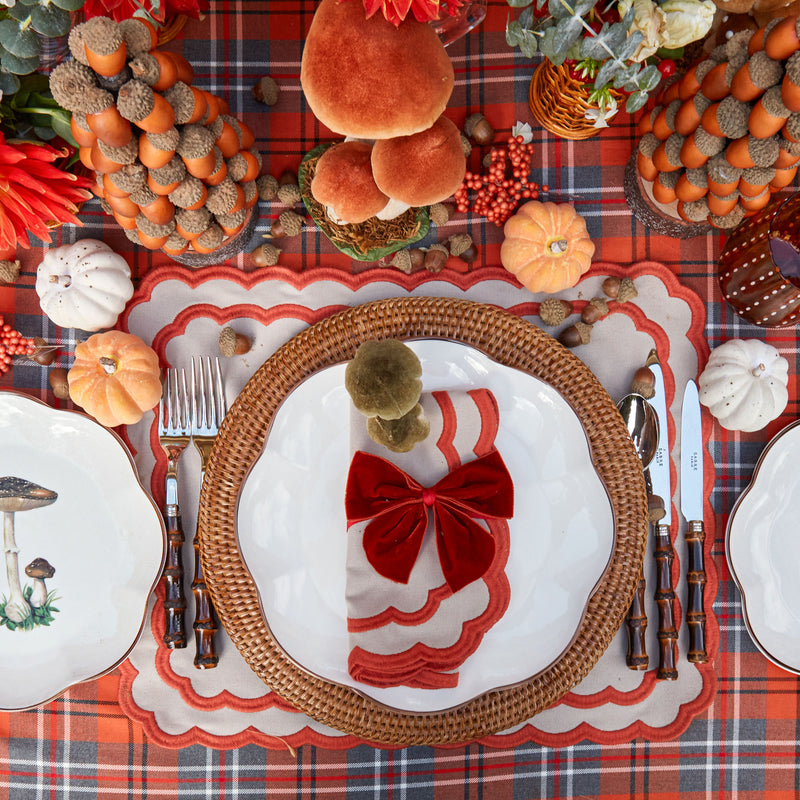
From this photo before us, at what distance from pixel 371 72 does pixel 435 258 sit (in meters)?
0.30

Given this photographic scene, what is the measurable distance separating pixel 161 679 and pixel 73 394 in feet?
1.33

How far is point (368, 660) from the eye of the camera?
0.73 metres

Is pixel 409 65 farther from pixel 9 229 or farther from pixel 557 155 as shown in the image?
pixel 9 229

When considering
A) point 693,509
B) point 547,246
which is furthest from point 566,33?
point 693,509

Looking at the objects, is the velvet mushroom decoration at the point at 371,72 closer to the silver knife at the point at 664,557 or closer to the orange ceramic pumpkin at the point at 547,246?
the orange ceramic pumpkin at the point at 547,246

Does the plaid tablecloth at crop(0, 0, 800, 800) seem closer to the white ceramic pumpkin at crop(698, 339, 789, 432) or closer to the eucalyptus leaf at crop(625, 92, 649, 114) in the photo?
the white ceramic pumpkin at crop(698, 339, 789, 432)

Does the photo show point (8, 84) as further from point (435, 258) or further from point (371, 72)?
point (435, 258)

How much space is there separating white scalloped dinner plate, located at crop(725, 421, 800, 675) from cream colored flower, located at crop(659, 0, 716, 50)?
0.53 m

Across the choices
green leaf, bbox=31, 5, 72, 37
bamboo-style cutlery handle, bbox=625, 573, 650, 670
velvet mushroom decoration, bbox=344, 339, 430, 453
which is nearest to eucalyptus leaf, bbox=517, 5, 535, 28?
velvet mushroom decoration, bbox=344, 339, 430, 453

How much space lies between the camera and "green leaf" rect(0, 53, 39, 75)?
24.0 inches

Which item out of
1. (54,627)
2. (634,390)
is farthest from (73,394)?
(634,390)

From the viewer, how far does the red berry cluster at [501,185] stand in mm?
812

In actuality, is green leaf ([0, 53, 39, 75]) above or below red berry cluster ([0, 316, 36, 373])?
above

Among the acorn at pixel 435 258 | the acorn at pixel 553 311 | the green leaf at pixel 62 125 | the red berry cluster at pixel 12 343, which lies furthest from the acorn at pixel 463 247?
the red berry cluster at pixel 12 343
